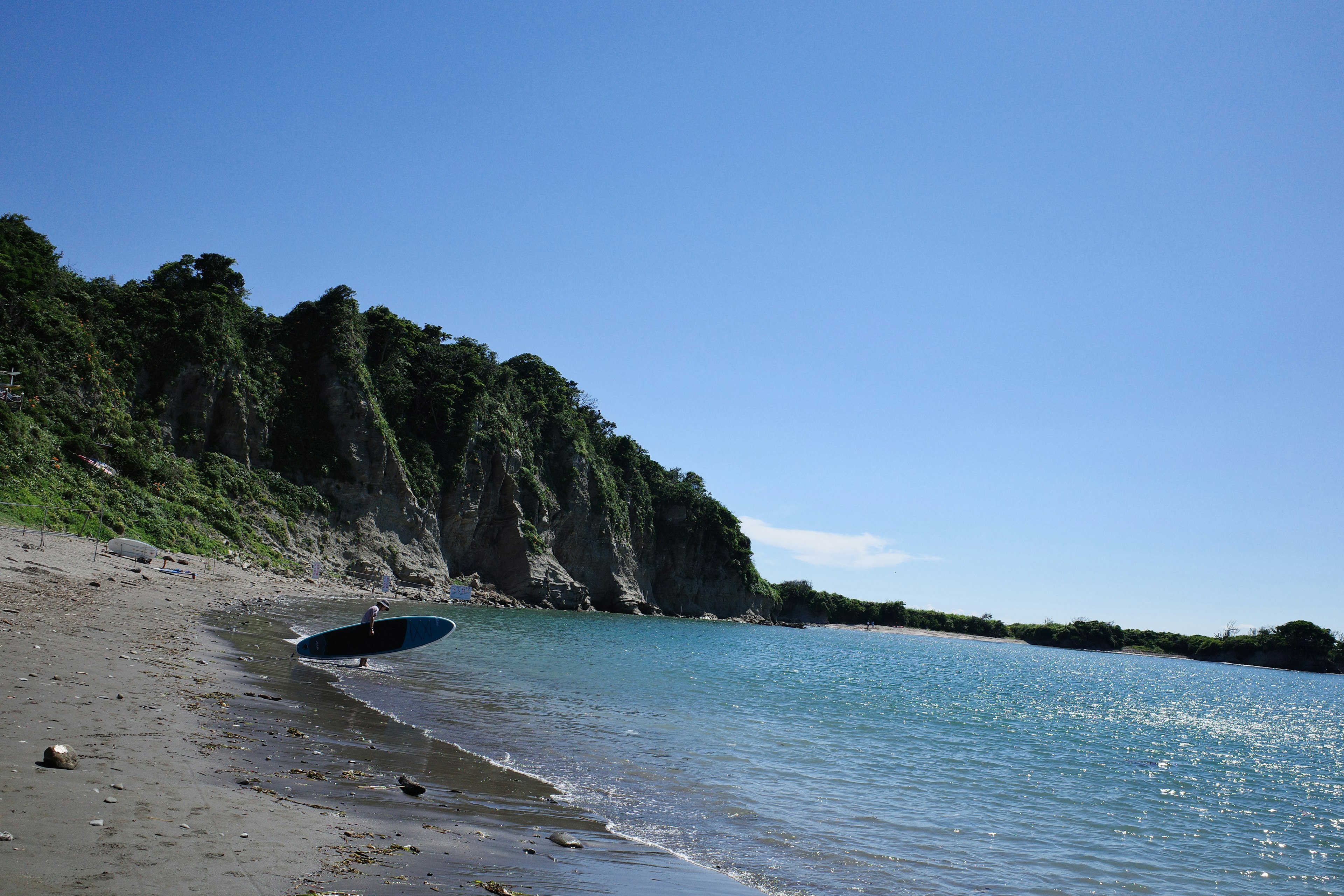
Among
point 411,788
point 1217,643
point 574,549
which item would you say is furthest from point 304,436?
point 1217,643

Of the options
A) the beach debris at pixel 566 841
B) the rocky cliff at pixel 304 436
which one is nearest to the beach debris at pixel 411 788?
the beach debris at pixel 566 841

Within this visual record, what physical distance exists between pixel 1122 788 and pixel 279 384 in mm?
54970

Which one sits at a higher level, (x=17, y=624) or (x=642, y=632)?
(x=17, y=624)

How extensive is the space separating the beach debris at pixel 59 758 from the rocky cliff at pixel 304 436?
2767 cm

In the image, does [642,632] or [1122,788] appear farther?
[642,632]

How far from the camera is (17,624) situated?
11.4m

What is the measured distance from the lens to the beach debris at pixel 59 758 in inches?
231

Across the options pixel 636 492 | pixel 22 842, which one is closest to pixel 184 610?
pixel 22 842

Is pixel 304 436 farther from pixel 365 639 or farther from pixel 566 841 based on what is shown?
pixel 566 841

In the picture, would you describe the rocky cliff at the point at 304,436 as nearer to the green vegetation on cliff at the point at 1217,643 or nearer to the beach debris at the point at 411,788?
the beach debris at the point at 411,788

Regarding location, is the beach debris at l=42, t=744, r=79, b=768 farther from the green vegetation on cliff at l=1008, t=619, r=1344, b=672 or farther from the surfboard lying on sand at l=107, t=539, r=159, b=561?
the green vegetation on cliff at l=1008, t=619, r=1344, b=672

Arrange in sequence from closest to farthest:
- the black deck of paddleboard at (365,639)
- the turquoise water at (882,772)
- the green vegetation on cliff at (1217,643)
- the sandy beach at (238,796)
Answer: the sandy beach at (238,796)
the turquoise water at (882,772)
the black deck of paddleboard at (365,639)
the green vegetation on cliff at (1217,643)

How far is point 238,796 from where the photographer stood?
21.1 ft

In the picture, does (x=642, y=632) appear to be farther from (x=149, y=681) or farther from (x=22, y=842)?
(x=22, y=842)
